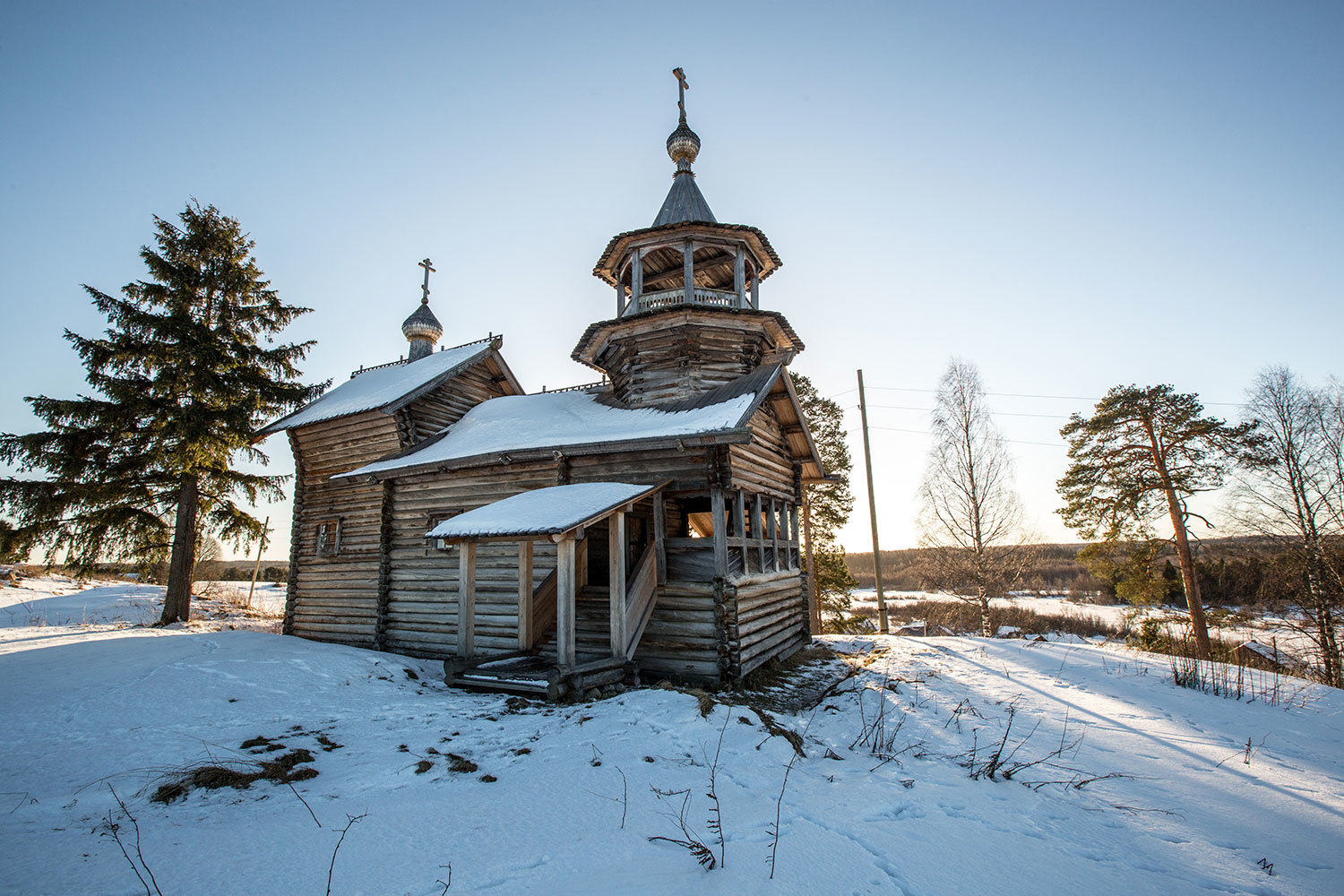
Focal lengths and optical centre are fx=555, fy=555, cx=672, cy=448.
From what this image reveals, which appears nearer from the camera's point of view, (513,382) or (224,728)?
(224,728)

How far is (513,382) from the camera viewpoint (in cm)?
1953

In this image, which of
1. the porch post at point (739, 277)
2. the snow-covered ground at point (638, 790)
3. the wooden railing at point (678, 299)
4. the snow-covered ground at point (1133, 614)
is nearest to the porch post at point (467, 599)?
the snow-covered ground at point (638, 790)

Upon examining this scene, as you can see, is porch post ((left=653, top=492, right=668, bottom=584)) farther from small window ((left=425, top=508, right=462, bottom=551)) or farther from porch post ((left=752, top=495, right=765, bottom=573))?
small window ((left=425, top=508, right=462, bottom=551))

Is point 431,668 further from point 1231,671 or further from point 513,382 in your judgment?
point 1231,671

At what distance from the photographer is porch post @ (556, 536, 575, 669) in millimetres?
8477

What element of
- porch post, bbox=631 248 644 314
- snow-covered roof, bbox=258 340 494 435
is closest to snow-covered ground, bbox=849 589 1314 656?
porch post, bbox=631 248 644 314

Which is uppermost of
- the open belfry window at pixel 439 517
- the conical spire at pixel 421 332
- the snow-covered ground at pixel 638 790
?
the conical spire at pixel 421 332

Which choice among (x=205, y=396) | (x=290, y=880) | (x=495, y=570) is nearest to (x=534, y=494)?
(x=495, y=570)

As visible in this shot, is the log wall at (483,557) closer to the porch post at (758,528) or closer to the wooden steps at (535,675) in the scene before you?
the porch post at (758,528)

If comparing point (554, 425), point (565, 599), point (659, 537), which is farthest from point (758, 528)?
point (554, 425)

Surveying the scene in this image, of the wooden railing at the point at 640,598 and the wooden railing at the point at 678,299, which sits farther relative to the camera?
the wooden railing at the point at 678,299

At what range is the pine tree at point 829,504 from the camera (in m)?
25.0

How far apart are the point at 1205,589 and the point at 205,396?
62122mm

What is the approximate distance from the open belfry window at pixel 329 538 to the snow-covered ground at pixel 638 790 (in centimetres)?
581
